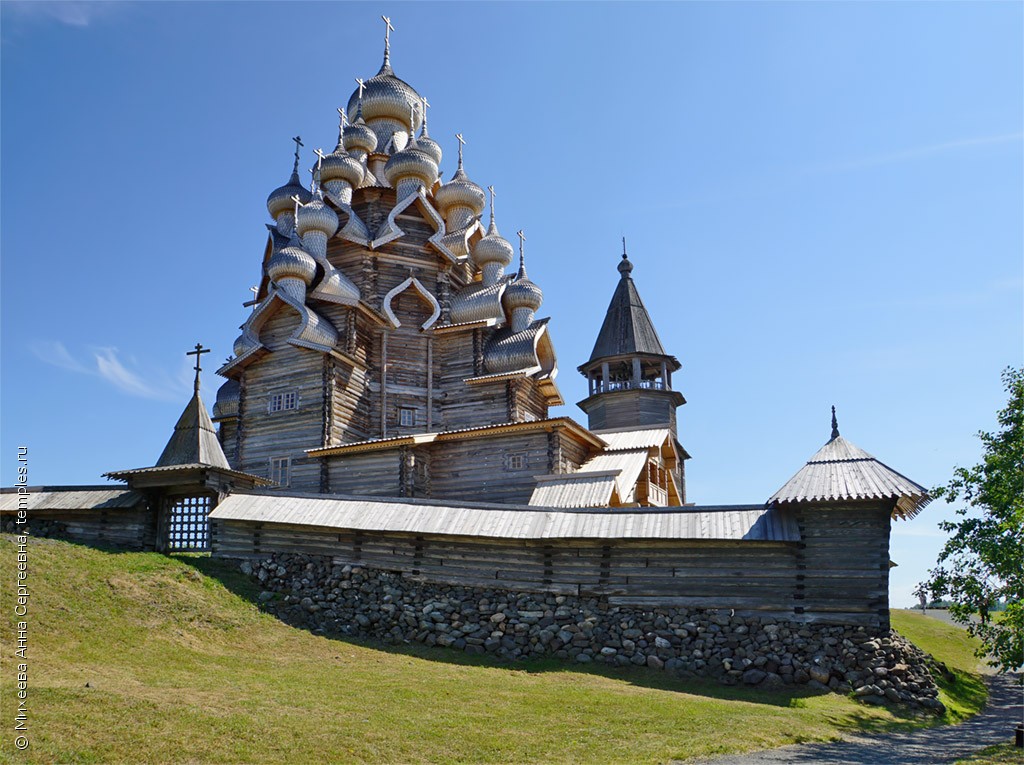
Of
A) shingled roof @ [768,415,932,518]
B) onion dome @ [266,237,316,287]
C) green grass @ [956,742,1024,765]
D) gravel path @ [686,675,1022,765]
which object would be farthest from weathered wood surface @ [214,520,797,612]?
onion dome @ [266,237,316,287]

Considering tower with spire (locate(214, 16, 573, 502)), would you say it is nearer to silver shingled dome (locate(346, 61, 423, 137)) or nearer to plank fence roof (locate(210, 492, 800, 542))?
silver shingled dome (locate(346, 61, 423, 137))

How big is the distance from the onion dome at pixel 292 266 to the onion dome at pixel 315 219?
1.37m

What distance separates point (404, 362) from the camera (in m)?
29.7

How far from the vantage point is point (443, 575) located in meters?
18.0

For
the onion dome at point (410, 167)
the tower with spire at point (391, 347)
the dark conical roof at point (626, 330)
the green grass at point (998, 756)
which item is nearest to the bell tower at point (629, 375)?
the dark conical roof at point (626, 330)

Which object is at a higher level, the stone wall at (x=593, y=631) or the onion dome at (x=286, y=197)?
the onion dome at (x=286, y=197)

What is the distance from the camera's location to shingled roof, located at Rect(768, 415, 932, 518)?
15.4 m

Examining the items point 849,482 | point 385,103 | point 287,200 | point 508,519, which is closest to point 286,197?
point 287,200

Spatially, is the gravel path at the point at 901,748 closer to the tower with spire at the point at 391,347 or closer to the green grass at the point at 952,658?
the green grass at the point at 952,658

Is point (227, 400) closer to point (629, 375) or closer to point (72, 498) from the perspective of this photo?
point (72, 498)

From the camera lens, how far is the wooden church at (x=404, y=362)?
25750 millimetres

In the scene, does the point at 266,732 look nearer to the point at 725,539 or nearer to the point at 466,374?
the point at 725,539

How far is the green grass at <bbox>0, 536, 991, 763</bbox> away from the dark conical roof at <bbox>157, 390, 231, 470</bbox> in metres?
2.82

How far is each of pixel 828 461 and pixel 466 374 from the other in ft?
49.3
